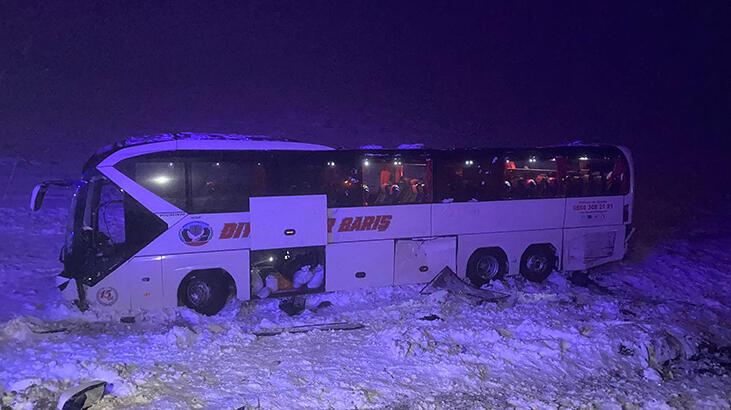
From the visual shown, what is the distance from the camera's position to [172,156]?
8961 mm

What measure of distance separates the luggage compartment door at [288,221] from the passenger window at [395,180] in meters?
1.09

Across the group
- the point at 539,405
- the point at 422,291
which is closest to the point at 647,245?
the point at 422,291

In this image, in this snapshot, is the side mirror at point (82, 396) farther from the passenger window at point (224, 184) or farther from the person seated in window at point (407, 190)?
the person seated in window at point (407, 190)

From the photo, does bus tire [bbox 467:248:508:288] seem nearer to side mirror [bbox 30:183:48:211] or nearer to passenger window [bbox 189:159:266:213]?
passenger window [bbox 189:159:266:213]

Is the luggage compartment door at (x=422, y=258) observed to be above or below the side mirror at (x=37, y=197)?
below

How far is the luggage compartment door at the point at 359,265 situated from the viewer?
1020 cm

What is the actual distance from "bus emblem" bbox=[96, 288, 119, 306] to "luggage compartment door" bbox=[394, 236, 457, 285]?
5.30 metres

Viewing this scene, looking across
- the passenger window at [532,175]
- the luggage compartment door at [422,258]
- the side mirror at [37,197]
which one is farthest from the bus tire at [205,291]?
the passenger window at [532,175]

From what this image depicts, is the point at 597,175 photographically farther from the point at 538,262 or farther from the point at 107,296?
the point at 107,296

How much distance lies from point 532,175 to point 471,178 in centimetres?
163

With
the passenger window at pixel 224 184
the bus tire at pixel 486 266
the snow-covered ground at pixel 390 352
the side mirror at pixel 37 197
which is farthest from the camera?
the bus tire at pixel 486 266

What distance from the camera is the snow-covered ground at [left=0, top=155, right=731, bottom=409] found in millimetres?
6074

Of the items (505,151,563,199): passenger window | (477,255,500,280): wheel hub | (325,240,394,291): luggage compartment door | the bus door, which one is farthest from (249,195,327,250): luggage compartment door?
(505,151,563,199): passenger window

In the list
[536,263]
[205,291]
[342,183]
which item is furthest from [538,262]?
[205,291]
